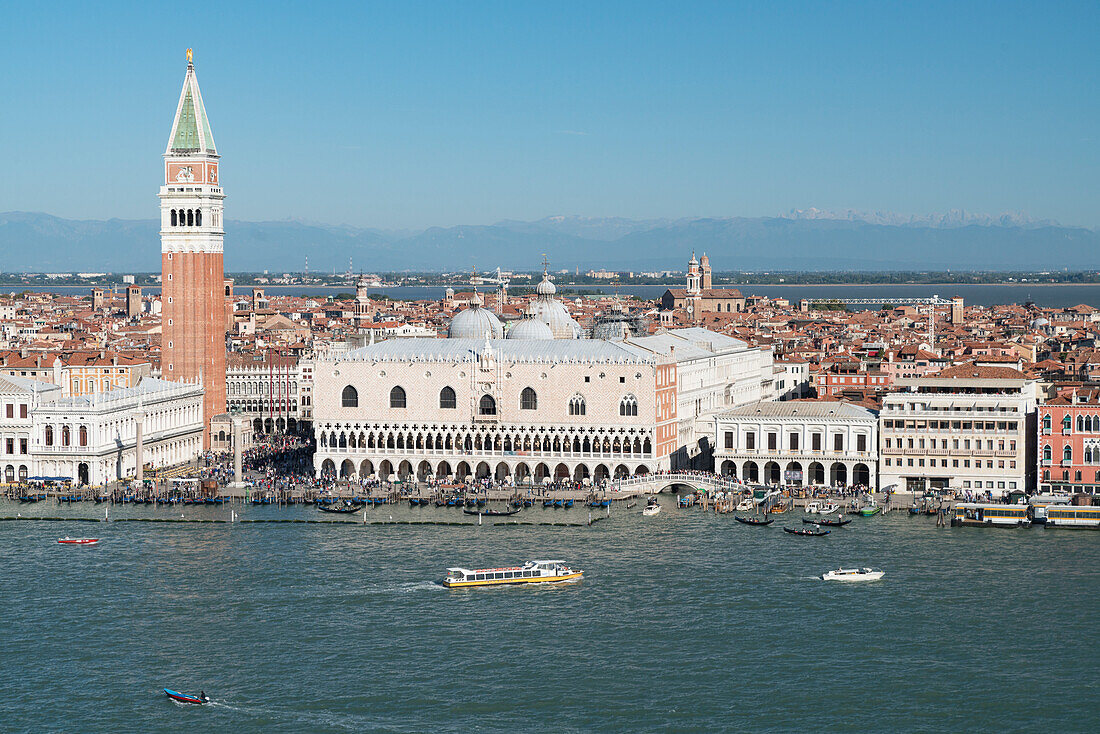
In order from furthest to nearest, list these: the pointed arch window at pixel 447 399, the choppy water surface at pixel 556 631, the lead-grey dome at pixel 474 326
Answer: the lead-grey dome at pixel 474 326 → the pointed arch window at pixel 447 399 → the choppy water surface at pixel 556 631

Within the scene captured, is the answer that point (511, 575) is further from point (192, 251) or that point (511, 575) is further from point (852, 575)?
point (192, 251)

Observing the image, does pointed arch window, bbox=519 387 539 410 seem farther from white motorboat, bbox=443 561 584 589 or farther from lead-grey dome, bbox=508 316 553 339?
white motorboat, bbox=443 561 584 589

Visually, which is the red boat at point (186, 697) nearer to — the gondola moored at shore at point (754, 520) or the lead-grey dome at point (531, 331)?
the gondola moored at shore at point (754, 520)

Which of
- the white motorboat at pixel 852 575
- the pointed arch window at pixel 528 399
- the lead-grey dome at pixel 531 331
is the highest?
the lead-grey dome at pixel 531 331

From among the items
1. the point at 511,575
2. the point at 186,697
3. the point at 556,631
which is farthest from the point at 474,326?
the point at 186,697

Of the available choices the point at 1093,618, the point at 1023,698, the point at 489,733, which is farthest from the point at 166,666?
the point at 1093,618

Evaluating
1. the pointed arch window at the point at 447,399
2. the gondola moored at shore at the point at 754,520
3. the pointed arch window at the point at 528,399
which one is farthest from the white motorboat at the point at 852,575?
the pointed arch window at the point at 447,399

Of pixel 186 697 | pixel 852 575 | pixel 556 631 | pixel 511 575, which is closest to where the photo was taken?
pixel 186 697

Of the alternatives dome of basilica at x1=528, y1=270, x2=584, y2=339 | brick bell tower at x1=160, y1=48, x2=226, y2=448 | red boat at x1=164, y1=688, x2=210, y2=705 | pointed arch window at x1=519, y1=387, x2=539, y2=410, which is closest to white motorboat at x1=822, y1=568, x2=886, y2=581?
red boat at x1=164, y1=688, x2=210, y2=705
